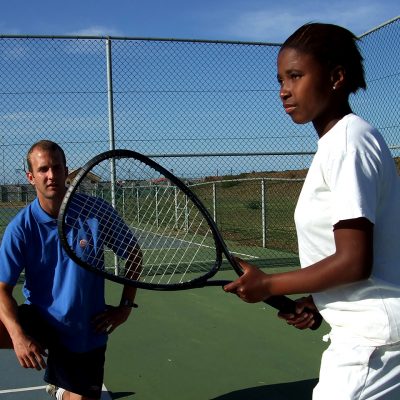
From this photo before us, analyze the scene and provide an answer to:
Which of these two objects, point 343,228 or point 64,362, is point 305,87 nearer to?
point 343,228

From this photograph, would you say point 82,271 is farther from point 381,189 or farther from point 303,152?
point 303,152

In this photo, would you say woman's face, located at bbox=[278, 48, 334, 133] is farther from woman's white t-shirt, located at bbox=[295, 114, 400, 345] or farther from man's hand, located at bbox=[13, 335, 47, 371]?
man's hand, located at bbox=[13, 335, 47, 371]

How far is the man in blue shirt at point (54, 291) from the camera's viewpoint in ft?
10.4

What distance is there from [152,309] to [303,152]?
10.9 ft

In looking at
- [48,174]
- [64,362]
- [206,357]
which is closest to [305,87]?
[48,174]

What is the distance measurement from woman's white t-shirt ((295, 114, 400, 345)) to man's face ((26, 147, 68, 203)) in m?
1.73

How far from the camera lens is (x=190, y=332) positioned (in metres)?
5.44

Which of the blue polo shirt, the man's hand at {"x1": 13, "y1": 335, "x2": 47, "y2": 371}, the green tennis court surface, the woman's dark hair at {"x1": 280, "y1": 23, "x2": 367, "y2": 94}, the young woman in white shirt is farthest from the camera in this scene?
the green tennis court surface

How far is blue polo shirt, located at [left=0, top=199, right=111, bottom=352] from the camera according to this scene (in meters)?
3.16

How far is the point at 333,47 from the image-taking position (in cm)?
179

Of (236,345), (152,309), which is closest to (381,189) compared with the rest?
(236,345)

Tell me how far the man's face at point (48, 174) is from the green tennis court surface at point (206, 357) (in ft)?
4.89

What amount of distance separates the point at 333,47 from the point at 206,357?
11.0 ft

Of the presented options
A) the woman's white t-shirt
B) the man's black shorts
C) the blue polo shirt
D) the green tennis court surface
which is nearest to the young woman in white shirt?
the woman's white t-shirt
